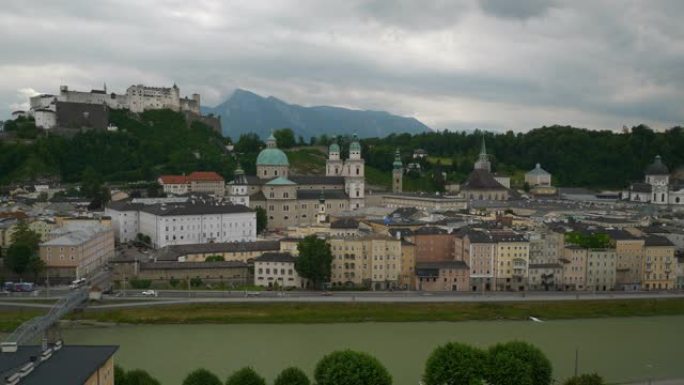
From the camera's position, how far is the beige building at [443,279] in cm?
3053

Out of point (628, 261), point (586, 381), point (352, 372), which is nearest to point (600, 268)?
point (628, 261)

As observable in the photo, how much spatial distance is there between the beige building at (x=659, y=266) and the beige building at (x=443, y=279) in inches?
300

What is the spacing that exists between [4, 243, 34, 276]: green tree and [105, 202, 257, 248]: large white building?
922 centimetres

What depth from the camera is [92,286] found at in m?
28.0

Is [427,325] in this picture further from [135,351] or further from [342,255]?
[135,351]

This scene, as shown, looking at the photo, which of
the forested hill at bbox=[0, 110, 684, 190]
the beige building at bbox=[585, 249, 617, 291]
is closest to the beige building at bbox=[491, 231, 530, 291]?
the beige building at bbox=[585, 249, 617, 291]

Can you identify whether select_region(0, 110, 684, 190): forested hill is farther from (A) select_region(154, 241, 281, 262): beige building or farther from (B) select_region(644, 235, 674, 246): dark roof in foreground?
(B) select_region(644, 235, 674, 246): dark roof in foreground

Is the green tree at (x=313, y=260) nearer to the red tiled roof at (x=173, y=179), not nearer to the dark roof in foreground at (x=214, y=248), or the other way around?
the dark roof in foreground at (x=214, y=248)

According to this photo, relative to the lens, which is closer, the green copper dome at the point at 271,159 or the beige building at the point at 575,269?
the beige building at the point at 575,269

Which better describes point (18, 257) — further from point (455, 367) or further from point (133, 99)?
point (133, 99)

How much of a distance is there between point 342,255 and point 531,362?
1434cm

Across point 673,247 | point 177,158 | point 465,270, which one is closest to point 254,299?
point 465,270


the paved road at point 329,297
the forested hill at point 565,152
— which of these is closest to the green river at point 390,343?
the paved road at point 329,297

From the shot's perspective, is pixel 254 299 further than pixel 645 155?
No
